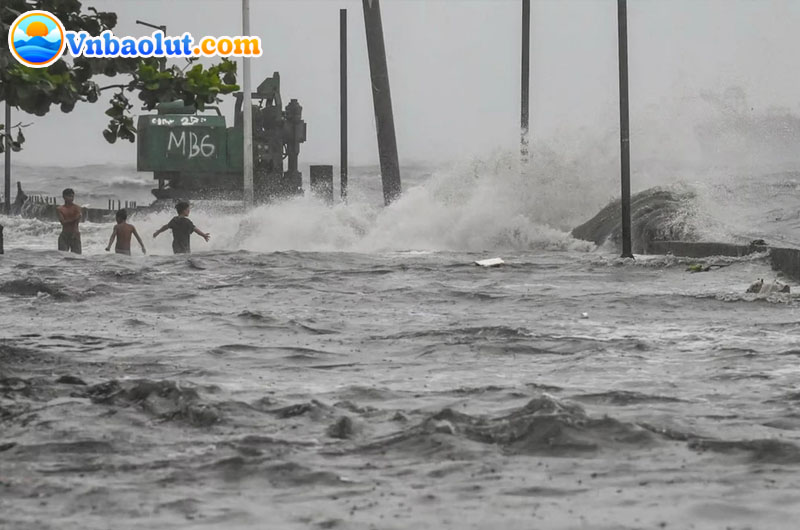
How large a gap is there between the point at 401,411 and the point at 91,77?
320 cm

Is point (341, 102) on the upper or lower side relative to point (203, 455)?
upper

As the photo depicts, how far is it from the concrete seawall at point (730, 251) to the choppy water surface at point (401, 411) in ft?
8.42

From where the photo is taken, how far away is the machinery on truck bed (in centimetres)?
3706

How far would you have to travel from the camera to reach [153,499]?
641 centimetres

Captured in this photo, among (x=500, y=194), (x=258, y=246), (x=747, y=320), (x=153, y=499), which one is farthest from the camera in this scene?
(x=500, y=194)

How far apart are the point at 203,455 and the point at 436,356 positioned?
3.99 m

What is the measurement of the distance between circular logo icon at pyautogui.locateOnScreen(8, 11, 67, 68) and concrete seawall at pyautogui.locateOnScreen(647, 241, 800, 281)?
34.7 feet

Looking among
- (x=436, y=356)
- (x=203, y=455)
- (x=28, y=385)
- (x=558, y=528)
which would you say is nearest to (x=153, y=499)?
(x=203, y=455)

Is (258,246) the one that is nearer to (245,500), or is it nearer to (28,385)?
(28,385)

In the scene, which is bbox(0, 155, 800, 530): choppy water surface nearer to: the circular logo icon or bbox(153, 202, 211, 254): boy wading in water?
the circular logo icon

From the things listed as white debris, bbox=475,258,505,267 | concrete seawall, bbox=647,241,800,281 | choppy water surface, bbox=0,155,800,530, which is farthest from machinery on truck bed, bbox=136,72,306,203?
choppy water surface, bbox=0,155,800,530

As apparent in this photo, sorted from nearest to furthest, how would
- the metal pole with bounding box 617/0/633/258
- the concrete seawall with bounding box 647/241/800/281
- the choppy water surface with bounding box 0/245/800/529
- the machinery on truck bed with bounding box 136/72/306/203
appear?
the choppy water surface with bounding box 0/245/800/529 < the concrete seawall with bounding box 647/241/800/281 < the metal pole with bounding box 617/0/633/258 < the machinery on truck bed with bounding box 136/72/306/203

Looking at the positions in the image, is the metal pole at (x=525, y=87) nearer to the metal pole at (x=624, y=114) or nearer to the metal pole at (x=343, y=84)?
the metal pole at (x=343, y=84)

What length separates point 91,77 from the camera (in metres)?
9.87
